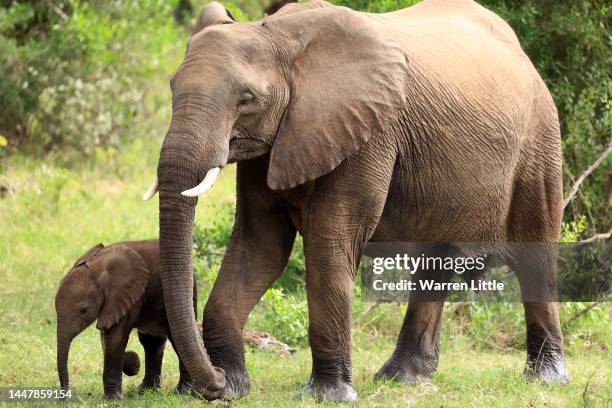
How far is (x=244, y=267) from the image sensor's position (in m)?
7.17

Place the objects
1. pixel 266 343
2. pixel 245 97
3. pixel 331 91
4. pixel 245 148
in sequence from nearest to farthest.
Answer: pixel 245 97 < pixel 245 148 < pixel 331 91 < pixel 266 343

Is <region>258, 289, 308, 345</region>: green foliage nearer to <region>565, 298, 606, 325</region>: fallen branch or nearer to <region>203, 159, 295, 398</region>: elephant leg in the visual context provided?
<region>203, 159, 295, 398</region>: elephant leg

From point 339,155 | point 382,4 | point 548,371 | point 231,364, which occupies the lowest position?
point 548,371

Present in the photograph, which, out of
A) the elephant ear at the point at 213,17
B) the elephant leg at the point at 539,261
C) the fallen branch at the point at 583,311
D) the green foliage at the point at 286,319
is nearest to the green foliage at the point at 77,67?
the green foliage at the point at 286,319

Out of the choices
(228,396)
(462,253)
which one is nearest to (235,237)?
(228,396)

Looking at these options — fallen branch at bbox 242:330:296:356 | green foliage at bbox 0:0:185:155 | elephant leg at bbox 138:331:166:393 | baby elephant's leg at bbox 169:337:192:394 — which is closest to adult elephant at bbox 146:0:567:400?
baby elephant's leg at bbox 169:337:192:394

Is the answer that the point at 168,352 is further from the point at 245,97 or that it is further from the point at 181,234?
the point at 245,97

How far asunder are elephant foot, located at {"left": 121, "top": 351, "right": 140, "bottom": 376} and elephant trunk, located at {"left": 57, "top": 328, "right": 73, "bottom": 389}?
2.53ft

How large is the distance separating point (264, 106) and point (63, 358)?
175 cm

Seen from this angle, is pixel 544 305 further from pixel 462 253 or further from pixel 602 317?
pixel 602 317

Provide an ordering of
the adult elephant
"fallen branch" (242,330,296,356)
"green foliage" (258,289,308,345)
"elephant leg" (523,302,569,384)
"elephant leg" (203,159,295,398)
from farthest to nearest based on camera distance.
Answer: "green foliage" (258,289,308,345), "fallen branch" (242,330,296,356), "elephant leg" (523,302,569,384), "elephant leg" (203,159,295,398), the adult elephant

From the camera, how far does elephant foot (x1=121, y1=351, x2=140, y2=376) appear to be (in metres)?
7.53

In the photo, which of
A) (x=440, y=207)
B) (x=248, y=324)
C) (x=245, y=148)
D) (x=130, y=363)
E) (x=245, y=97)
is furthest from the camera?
(x=248, y=324)

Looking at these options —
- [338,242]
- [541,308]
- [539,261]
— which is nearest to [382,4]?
[539,261]
